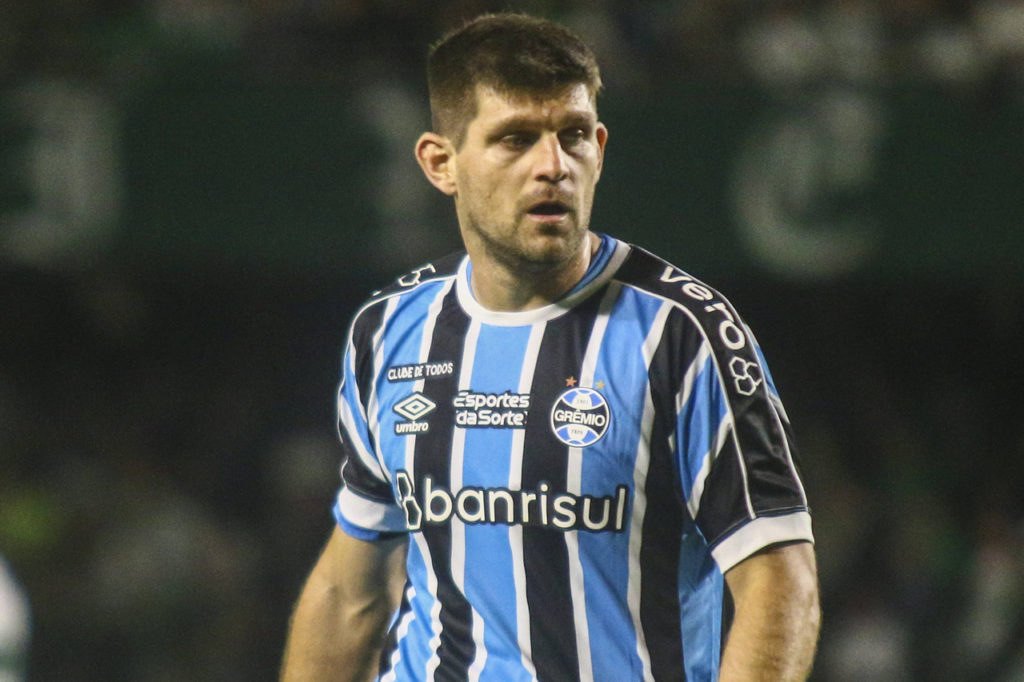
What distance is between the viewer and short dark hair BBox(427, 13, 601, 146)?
8.59ft

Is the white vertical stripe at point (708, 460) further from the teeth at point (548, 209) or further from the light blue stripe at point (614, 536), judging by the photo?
the teeth at point (548, 209)

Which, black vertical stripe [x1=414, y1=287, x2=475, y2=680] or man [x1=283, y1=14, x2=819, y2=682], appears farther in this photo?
black vertical stripe [x1=414, y1=287, x2=475, y2=680]

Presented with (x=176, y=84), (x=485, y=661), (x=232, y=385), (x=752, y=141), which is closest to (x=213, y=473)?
(x=232, y=385)

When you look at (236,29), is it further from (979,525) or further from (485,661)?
(485,661)

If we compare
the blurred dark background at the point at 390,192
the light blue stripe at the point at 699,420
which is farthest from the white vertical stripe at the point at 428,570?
the blurred dark background at the point at 390,192

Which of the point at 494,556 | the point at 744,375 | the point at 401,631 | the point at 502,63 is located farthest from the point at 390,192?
the point at 744,375

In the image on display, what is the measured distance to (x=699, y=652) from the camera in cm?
263

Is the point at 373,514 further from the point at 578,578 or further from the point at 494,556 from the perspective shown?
the point at 578,578

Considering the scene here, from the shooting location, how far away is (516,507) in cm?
263

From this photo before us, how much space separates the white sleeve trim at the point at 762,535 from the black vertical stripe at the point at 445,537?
54 cm

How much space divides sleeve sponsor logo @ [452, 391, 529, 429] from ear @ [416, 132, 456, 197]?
40cm

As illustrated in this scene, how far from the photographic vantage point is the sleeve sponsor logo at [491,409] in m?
2.67

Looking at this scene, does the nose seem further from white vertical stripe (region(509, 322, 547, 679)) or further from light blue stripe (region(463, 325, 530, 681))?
white vertical stripe (region(509, 322, 547, 679))

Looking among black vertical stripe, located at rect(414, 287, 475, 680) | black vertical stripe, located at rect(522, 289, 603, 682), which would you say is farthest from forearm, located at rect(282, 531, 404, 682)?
black vertical stripe, located at rect(522, 289, 603, 682)
